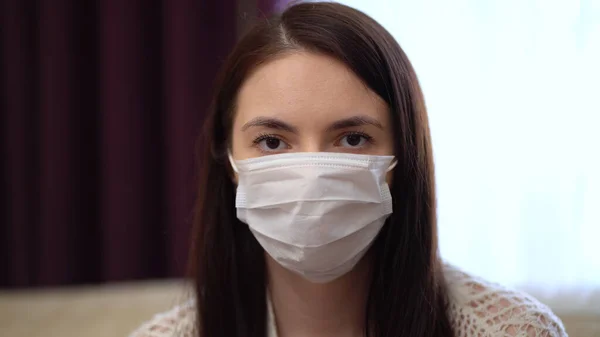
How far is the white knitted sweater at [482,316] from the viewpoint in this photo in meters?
1.26

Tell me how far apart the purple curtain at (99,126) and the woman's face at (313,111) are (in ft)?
3.36

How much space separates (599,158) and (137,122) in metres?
1.71

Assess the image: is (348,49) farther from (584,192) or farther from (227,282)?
(584,192)

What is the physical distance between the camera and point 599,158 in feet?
6.98

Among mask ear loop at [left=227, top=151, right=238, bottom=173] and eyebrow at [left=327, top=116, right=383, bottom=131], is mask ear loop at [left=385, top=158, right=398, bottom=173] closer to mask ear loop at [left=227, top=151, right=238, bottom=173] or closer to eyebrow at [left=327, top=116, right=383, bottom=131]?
eyebrow at [left=327, top=116, right=383, bottom=131]

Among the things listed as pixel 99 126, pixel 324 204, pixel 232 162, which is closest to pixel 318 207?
pixel 324 204

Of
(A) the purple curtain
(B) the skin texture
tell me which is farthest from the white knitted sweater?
(A) the purple curtain

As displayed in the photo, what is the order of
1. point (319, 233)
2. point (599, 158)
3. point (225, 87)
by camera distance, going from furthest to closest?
point (599, 158) → point (225, 87) → point (319, 233)

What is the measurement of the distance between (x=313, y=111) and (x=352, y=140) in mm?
107

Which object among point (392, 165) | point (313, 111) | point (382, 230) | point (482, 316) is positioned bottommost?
point (482, 316)

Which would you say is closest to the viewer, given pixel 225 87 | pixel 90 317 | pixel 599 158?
pixel 225 87

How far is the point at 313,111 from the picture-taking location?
3.81 feet

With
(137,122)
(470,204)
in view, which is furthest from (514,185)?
(137,122)

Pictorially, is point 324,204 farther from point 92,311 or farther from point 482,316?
point 92,311
